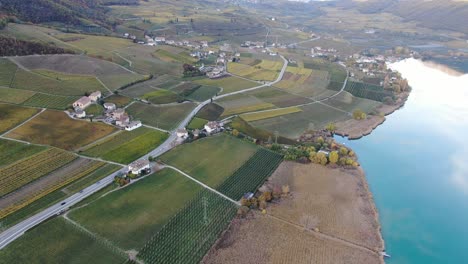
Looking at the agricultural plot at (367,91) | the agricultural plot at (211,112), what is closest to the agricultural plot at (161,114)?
the agricultural plot at (211,112)

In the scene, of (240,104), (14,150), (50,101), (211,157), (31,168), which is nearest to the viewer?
(31,168)

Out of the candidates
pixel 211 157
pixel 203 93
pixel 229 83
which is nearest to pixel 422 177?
pixel 211 157

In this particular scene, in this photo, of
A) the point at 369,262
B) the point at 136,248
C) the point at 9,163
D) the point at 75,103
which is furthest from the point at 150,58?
the point at 369,262

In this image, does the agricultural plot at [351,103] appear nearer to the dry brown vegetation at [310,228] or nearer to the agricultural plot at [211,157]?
the dry brown vegetation at [310,228]

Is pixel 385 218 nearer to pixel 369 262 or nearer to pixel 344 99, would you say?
pixel 369 262

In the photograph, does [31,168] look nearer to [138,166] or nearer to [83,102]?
[138,166]
